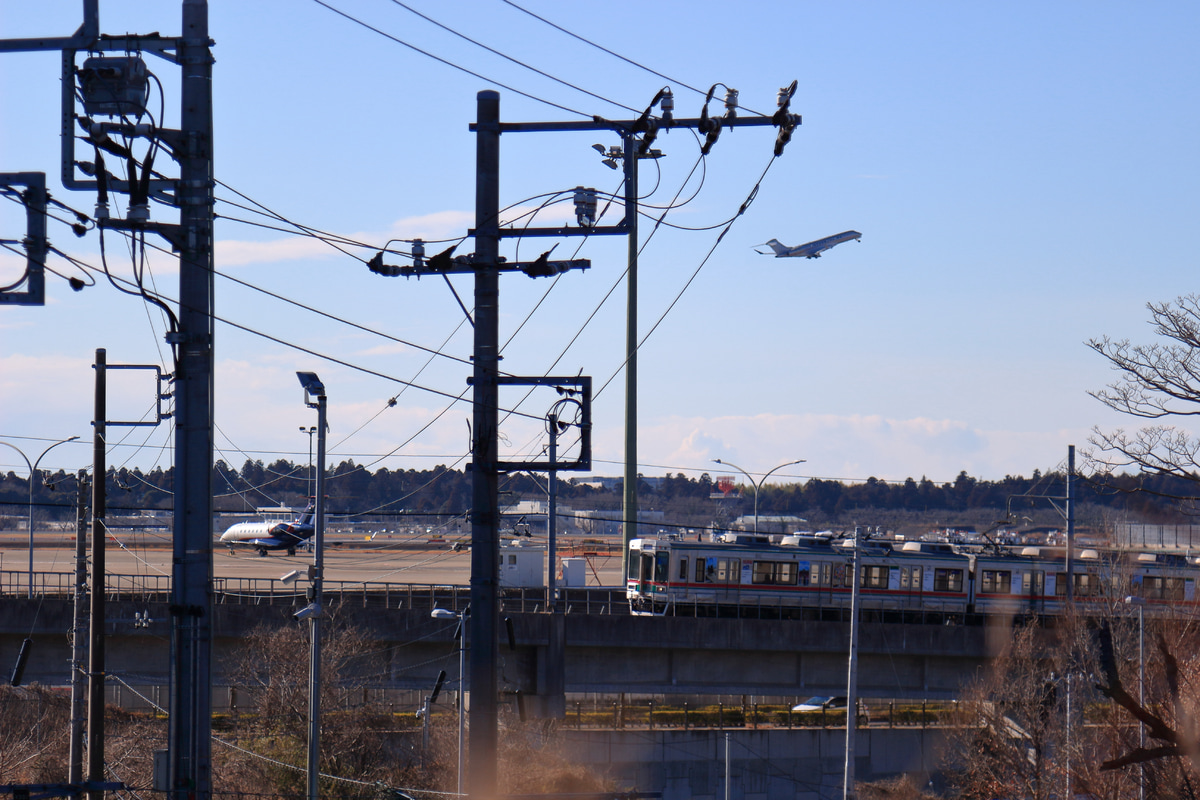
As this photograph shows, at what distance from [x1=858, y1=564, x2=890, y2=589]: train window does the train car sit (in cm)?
4

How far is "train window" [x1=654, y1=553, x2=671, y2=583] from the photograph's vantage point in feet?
147

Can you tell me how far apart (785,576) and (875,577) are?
3860 mm

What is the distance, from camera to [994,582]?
48.9m

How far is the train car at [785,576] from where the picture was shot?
148ft

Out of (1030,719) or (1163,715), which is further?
(1030,719)

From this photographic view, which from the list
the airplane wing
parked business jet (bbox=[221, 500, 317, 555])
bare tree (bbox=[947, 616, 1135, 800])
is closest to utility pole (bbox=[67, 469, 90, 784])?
bare tree (bbox=[947, 616, 1135, 800])

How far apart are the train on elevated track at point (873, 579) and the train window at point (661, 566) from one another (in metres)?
0.04

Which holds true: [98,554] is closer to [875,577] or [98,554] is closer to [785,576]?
[785,576]

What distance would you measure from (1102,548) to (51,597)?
38.8 metres

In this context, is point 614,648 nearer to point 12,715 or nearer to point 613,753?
point 613,753

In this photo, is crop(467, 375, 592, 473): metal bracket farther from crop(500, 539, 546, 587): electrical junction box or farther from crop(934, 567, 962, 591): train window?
crop(500, 539, 546, 587): electrical junction box

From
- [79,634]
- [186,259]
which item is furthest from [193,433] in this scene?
[79,634]

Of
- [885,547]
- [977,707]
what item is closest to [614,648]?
[977,707]

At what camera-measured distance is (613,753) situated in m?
39.4
